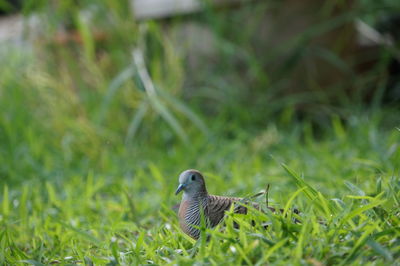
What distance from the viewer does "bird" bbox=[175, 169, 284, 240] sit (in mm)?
1973

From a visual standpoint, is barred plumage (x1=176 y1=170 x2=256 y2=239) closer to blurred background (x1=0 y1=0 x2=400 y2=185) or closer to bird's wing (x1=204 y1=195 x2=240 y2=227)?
bird's wing (x1=204 y1=195 x2=240 y2=227)

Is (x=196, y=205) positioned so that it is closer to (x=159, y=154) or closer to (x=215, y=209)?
(x=215, y=209)

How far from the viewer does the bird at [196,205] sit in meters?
1.97

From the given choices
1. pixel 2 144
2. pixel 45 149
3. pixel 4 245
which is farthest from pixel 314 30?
pixel 4 245

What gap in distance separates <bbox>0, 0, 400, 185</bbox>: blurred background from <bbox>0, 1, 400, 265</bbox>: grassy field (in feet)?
0.06

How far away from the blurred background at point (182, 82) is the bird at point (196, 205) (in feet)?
5.61

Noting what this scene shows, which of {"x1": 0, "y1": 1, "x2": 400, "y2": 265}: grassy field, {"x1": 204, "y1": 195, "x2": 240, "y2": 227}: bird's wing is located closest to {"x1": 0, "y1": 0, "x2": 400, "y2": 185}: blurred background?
{"x1": 0, "y1": 1, "x2": 400, "y2": 265}: grassy field

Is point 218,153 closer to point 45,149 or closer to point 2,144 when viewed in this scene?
point 45,149

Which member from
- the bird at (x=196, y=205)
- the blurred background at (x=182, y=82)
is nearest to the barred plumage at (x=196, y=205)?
the bird at (x=196, y=205)

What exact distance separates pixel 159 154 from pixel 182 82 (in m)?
0.72

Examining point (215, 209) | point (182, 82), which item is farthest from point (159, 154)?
point (215, 209)

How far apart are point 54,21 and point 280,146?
6.37 ft

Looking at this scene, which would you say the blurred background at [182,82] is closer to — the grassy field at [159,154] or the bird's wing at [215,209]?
the grassy field at [159,154]

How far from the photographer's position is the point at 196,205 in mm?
1980
